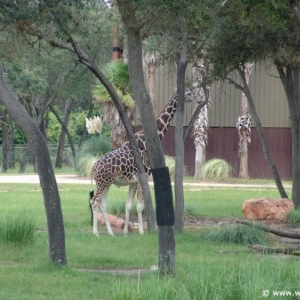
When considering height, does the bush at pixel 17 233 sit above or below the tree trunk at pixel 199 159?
below

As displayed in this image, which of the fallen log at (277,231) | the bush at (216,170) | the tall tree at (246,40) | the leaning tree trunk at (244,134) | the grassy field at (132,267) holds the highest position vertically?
the tall tree at (246,40)

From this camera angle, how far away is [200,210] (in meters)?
20.5

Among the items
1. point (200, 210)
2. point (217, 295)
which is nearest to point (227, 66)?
point (200, 210)

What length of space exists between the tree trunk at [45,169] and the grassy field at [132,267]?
37 cm

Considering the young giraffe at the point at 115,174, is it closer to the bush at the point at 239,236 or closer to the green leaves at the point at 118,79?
the bush at the point at 239,236

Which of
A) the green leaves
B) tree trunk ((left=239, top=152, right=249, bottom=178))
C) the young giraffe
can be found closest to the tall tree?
the young giraffe

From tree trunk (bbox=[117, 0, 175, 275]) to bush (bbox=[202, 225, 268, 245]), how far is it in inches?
176

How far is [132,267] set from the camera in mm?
11406

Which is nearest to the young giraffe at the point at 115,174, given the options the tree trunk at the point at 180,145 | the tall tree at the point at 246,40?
the tree trunk at the point at 180,145

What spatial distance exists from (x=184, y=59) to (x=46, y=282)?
6238 mm

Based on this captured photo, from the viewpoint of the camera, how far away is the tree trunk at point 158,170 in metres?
9.58

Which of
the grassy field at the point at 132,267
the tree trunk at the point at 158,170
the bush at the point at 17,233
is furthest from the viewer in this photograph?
the bush at the point at 17,233

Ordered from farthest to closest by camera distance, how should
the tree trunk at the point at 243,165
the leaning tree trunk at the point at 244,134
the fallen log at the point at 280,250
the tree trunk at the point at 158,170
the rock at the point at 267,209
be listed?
the tree trunk at the point at 243,165 < the leaning tree trunk at the point at 244,134 < the rock at the point at 267,209 < the fallen log at the point at 280,250 < the tree trunk at the point at 158,170

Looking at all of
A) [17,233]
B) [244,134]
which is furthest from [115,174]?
[244,134]
